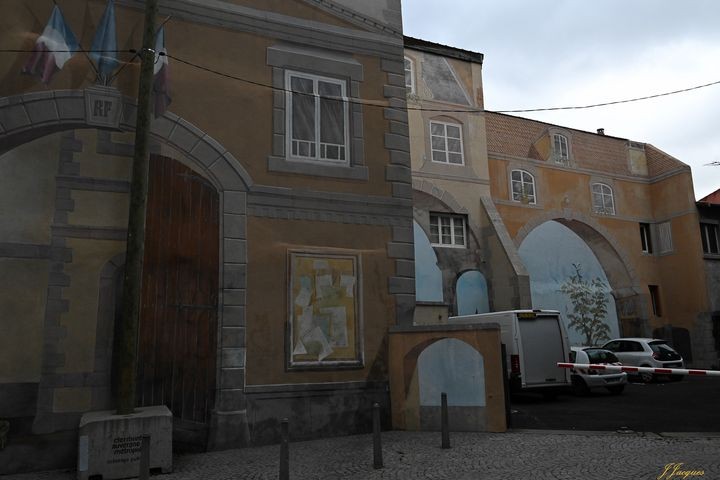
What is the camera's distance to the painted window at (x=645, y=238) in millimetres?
28078

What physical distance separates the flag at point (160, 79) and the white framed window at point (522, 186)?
17547 mm

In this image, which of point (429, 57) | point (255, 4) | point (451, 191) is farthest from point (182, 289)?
point (429, 57)

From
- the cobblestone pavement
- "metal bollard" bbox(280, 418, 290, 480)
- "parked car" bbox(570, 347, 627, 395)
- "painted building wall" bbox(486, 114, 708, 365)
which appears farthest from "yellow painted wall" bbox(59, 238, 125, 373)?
"painted building wall" bbox(486, 114, 708, 365)

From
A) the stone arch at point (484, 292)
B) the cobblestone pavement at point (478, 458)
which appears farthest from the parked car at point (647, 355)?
the cobblestone pavement at point (478, 458)

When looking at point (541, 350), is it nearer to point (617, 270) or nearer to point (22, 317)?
point (22, 317)

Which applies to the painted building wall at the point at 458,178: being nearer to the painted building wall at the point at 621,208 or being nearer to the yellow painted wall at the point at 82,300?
the painted building wall at the point at 621,208

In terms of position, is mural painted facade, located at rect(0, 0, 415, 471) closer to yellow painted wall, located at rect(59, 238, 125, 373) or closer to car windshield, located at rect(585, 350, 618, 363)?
yellow painted wall, located at rect(59, 238, 125, 373)

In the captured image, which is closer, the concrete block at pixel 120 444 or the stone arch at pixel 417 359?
the concrete block at pixel 120 444

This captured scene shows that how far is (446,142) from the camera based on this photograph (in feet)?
74.1

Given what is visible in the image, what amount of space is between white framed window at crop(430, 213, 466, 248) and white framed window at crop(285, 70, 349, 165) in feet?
38.0

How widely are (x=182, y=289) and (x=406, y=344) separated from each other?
393 cm

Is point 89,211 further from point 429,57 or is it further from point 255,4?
point 429,57

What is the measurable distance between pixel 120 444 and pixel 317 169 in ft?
17.7

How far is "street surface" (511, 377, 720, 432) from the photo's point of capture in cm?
1036
